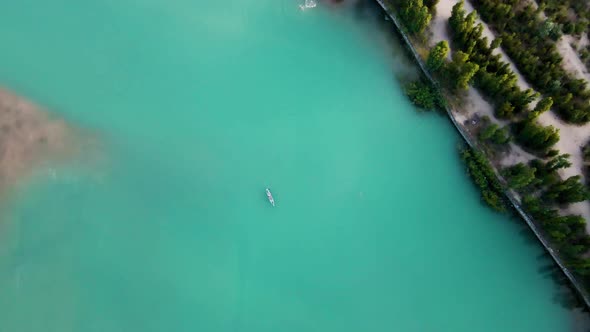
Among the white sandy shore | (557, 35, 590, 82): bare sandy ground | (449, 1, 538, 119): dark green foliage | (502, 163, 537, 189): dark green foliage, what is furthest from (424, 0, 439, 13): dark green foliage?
(502, 163, 537, 189): dark green foliage

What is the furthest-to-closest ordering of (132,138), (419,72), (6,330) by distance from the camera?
(419,72) < (132,138) < (6,330)

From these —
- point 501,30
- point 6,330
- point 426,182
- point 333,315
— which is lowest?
point 6,330

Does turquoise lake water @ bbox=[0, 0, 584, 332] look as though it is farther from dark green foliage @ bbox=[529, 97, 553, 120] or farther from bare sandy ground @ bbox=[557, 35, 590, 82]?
bare sandy ground @ bbox=[557, 35, 590, 82]

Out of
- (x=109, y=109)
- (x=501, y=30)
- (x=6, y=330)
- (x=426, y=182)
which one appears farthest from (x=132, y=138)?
(x=501, y=30)

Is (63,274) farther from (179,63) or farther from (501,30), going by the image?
(501,30)

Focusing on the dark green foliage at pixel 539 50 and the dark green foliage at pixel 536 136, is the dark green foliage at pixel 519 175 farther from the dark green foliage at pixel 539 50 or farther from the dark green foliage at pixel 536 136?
the dark green foliage at pixel 539 50

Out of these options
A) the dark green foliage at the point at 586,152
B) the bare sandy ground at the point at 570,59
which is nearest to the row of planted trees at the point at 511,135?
the dark green foliage at the point at 586,152
